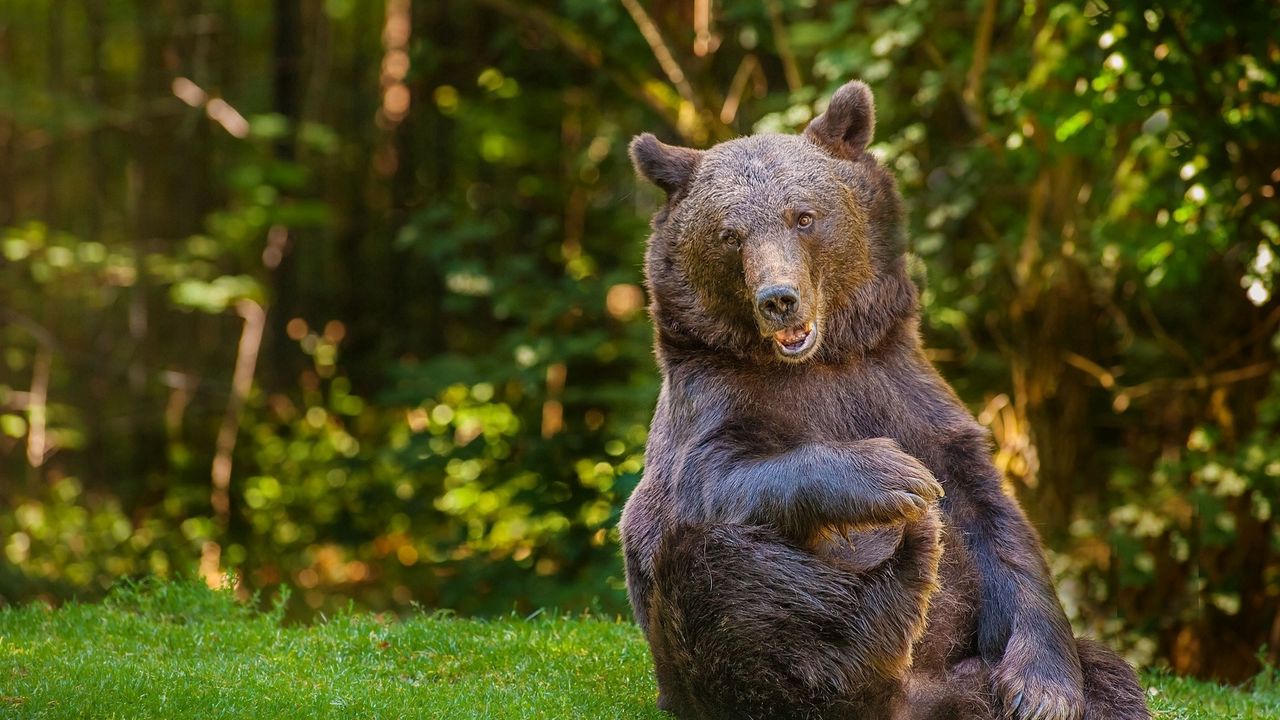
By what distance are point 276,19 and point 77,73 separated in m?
4.12

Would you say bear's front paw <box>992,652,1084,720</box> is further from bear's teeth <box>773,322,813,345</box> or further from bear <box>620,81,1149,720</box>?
bear's teeth <box>773,322,813,345</box>

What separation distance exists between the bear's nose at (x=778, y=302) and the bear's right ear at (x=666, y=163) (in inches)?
34.0

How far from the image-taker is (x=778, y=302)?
4.39 meters

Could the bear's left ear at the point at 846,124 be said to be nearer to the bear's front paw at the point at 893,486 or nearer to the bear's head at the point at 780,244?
the bear's head at the point at 780,244

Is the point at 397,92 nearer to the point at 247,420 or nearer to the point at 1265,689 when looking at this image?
the point at 247,420

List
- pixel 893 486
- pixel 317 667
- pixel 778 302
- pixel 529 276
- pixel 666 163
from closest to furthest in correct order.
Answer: pixel 893 486 < pixel 778 302 < pixel 666 163 < pixel 317 667 < pixel 529 276

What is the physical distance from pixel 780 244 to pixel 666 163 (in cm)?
72

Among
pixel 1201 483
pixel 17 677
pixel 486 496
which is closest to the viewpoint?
pixel 17 677

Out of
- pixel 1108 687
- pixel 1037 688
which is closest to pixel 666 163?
pixel 1037 688

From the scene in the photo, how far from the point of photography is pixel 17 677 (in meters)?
4.91

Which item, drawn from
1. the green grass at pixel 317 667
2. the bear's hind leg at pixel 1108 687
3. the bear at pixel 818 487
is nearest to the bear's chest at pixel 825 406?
the bear at pixel 818 487

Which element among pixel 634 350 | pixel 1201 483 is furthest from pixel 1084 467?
pixel 634 350

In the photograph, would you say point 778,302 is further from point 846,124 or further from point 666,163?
point 846,124

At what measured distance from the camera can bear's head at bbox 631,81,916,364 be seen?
465cm
